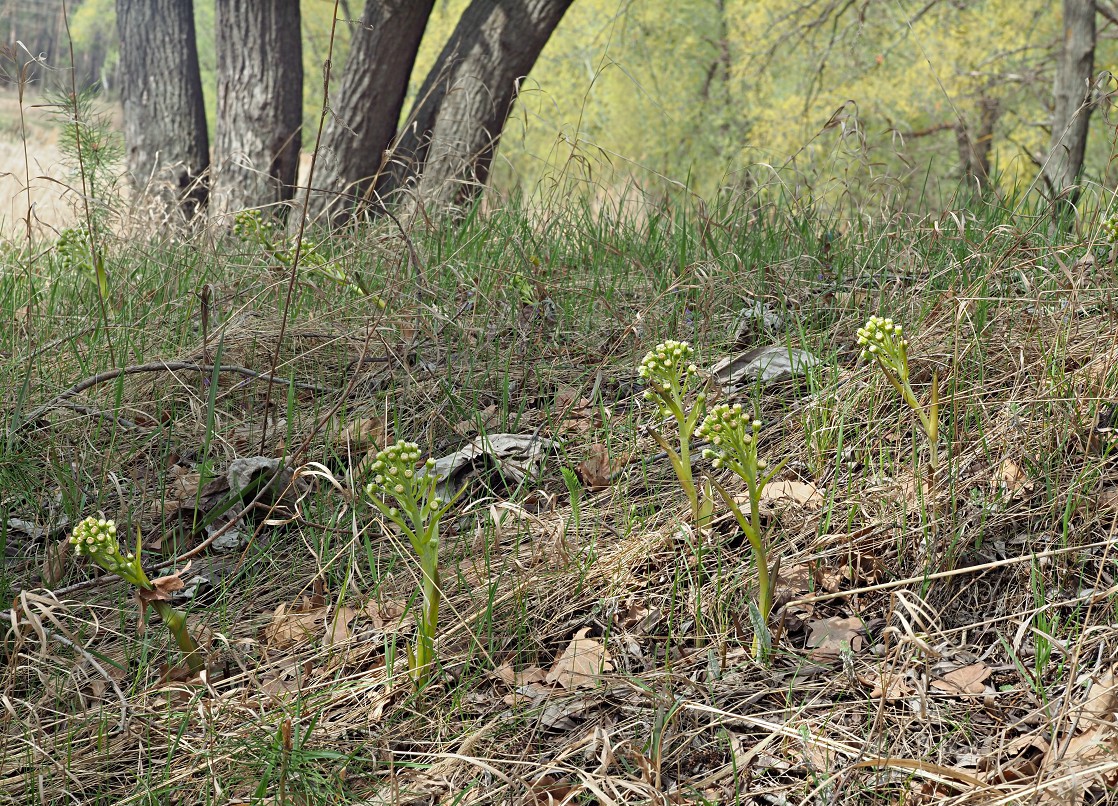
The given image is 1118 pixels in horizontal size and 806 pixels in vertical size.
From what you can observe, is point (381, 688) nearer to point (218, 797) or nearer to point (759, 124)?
point (218, 797)

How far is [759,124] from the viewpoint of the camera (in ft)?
55.8

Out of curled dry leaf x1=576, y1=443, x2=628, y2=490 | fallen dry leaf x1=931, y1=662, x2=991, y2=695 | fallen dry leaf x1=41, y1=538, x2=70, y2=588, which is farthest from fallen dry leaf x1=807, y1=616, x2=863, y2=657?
fallen dry leaf x1=41, y1=538, x2=70, y2=588

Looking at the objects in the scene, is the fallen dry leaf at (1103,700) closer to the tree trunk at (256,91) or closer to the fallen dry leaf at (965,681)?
the fallen dry leaf at (965,681)

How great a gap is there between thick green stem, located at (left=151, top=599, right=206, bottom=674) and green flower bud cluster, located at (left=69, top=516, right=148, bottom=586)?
0.21 feet

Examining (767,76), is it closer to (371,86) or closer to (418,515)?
(371,86)

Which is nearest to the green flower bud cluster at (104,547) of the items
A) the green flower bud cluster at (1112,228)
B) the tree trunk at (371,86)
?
the green flower bud cluster at (1112,228)

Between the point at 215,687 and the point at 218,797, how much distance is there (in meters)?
0.34

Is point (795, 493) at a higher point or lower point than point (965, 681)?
higher

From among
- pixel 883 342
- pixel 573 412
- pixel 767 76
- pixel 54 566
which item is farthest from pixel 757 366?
pixel 767 76

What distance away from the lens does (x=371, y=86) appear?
5.32 meters

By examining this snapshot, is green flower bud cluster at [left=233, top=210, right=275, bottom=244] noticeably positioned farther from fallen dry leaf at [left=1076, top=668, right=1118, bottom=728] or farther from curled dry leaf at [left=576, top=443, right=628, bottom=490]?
fallen dry leaf at [left=1076, top=668, right=1118, bottom=728]

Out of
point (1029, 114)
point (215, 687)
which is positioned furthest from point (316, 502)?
point (1029, 114)

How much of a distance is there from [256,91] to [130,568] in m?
4.73

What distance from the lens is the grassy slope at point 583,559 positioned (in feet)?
4.93
